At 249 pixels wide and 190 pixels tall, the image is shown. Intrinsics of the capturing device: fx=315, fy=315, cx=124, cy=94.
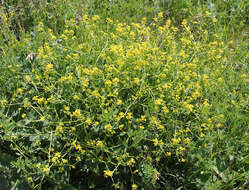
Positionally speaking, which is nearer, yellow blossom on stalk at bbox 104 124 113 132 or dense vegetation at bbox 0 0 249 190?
yellow blossom on stalk at bbox 104 124 113 132

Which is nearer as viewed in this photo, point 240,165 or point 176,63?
point 240,165

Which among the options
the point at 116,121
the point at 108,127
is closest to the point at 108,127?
the point at 108,127

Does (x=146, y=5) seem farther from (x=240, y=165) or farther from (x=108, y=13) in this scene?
(x=240, y=165)

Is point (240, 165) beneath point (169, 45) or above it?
beneath

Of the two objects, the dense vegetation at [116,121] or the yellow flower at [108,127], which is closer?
the yellow flower at [108,127]

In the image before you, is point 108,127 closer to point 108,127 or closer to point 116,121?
point 108,127

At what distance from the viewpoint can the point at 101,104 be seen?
7.38 feet

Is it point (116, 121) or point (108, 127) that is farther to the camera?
point (116, 121)

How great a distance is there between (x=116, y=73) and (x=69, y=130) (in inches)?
22.6

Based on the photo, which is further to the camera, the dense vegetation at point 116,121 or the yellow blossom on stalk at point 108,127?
the dense vegetation at point 116,121

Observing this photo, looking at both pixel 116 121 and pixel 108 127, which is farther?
pixel 116 121

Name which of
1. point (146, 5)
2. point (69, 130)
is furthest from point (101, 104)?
point (146, 5)

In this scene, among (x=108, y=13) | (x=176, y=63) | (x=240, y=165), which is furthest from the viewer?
(x=108, y=13)

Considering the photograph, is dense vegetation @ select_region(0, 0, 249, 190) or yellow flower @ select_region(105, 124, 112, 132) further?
dense vegetation @ select_region(0, 0, 249, 190)
